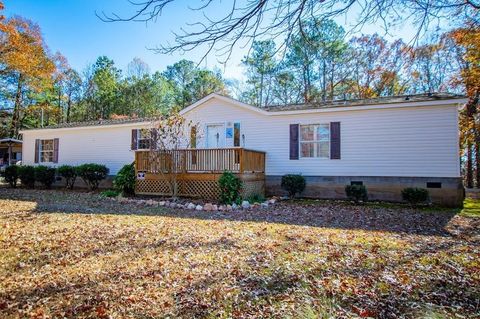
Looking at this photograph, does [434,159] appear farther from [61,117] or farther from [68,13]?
[61,117]

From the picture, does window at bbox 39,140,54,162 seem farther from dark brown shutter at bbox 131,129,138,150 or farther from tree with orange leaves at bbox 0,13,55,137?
dark brown shutter at bbox 131,129,138,150

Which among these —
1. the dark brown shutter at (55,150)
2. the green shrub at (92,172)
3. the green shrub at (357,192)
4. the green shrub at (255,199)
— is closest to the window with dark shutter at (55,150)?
the dark brown shutter at (55,150)

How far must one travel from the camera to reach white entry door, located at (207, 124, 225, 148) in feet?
44.7

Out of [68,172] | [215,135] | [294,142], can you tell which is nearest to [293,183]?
[294,142]

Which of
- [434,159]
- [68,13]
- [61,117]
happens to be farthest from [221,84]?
[68,13]

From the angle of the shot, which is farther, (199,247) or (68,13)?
(199,247)

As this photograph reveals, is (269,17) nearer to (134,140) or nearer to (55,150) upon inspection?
(134,140)

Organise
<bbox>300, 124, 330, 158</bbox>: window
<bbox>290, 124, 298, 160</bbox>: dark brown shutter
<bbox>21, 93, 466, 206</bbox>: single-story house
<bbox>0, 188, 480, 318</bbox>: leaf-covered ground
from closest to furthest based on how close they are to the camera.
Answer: <bbox>0, 188, 480, 318</bbox>: leaf-covered ground → <bbox>21, 93, 466, 206</bbox>: single-story house → <bbox>300, 124, 330, 158</bbox>: window → <bbox>290, 124, 298, 160</bbox>: dark brown shutter

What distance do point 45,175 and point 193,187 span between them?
9426mm

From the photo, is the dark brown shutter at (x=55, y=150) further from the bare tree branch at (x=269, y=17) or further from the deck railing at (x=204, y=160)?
the bare tree branch at (x=269, y=17)

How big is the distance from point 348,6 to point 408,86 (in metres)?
21.4

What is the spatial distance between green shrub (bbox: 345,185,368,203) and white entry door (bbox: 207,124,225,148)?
19.2 ft

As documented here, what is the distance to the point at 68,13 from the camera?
4441 millimetres

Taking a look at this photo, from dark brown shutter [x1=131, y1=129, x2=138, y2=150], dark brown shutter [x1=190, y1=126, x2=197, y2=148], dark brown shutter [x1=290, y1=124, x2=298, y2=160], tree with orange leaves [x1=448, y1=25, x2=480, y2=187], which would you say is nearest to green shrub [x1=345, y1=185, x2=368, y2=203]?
dark brown shutter [x1=290, y1=124, x2=298, y2=160]
